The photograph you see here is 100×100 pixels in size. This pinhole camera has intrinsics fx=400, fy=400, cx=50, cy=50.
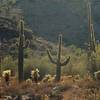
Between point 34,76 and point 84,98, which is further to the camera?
point 34,76

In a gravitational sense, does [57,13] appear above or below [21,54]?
above

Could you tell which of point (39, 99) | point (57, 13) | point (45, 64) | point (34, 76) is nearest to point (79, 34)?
point (57, 13)

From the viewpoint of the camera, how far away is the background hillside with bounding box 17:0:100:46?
192 ft

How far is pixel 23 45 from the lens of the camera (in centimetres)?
2280

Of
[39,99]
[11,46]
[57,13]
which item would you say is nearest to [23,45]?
[39,99]

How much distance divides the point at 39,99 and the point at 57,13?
165ft

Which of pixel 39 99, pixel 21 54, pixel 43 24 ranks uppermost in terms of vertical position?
pixel 43 24

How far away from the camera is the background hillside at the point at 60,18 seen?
192ft

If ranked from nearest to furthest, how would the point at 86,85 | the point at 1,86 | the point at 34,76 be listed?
the point at 86,85 → the point at 1,86 → the point at 34,76

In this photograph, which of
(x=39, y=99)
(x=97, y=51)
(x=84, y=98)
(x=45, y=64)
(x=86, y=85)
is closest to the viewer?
(x=84, y=98)

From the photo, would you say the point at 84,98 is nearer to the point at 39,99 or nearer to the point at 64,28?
the point at 39,99

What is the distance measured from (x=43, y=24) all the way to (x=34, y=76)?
39535 millimetres

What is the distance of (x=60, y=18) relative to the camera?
63.6 metres

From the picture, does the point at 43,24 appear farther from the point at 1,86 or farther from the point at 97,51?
the point at 1,86
